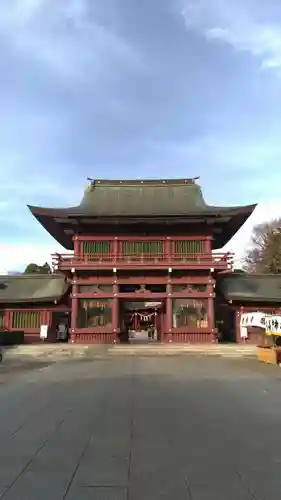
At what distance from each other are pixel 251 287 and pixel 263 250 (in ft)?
103

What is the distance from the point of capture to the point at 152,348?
28.3m

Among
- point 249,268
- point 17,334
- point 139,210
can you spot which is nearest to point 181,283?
point 139,210

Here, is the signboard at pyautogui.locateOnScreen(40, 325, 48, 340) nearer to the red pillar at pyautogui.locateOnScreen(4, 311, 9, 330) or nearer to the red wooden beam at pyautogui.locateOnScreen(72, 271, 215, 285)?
the red pillar at pyautogui.locateOnScreen(4, 311, 9, 330)

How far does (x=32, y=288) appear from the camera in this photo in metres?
37.6

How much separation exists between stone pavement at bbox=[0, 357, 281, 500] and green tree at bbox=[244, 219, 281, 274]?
4549 cm

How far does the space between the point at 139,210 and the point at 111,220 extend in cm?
264

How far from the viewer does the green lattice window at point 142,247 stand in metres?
34.2

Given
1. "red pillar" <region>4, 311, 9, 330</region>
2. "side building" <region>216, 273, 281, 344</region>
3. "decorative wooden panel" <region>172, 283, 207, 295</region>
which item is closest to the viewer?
"decorative wooden panel" <region>172, 283, 207, 295</region>

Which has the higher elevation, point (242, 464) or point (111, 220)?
point (111, 220)

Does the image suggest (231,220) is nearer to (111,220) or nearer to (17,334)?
(111,220)

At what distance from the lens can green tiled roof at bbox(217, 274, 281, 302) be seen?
3506 cm

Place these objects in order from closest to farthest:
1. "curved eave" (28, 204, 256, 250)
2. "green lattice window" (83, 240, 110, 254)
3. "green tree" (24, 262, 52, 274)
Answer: "curved eave" (28, 204, 256, 250), "green lattice window" (83, 240, 110, 254), "green tree" (24, 262, 52, 274)

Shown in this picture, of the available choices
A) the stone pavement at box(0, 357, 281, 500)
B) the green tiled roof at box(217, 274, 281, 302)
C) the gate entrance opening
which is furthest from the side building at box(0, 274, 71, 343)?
the stone pavement at box(0, 357, 281, 500)

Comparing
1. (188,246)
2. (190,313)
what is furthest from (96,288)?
(188,246)
